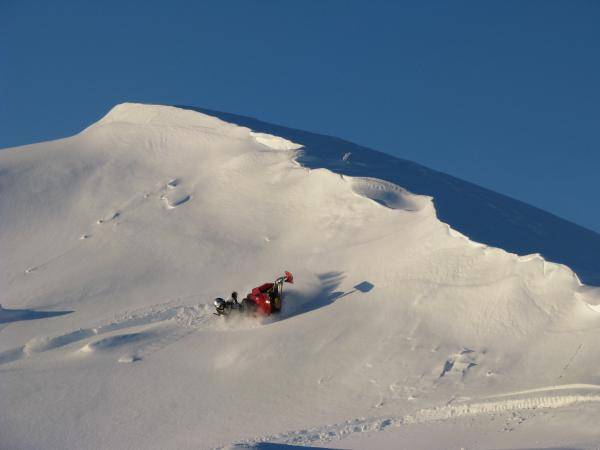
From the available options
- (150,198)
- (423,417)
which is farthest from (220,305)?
(150,198)

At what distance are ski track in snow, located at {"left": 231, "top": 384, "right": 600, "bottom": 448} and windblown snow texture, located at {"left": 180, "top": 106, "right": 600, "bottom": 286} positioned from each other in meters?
3.53

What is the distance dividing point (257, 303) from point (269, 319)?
44 centimetres

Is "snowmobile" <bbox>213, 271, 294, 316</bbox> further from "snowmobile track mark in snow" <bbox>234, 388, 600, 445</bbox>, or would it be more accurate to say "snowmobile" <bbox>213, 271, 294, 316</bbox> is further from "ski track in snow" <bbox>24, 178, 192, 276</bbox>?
"ski track in snow" <bbox>24, 178, 192, 276</bbox>

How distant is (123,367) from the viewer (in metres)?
18.2

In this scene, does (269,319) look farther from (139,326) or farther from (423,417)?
(423,417)

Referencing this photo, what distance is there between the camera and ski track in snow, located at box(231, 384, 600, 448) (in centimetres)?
1479

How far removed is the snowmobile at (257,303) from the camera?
19578 millimetres

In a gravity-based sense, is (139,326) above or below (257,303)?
below

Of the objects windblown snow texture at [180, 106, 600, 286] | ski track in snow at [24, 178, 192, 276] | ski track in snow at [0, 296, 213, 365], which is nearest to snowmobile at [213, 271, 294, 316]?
ski track in snow at [0, 296, 213, 365]

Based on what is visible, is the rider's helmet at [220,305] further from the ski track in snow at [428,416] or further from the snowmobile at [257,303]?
the ski track in snow at [428,416]

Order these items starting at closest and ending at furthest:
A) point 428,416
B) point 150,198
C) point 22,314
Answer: point 428,416 → point 22,314 → point 150,198

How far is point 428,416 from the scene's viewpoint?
15164 millimetres

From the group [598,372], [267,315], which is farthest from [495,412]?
[267,315]

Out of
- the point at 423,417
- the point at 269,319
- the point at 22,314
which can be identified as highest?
the point at 423,417
